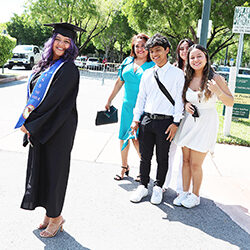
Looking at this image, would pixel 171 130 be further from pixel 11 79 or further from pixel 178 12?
pixel 178 12

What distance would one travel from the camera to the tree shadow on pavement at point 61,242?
2713mm

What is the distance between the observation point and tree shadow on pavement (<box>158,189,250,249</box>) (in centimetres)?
305

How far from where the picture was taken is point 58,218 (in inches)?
113

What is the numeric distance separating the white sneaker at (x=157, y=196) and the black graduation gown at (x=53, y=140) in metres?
1.26

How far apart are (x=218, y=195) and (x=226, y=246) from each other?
120 cm

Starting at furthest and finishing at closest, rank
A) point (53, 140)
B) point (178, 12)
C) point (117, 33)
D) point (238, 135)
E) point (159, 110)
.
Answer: point (117, 33), point (178, 12), point (238, 135), point (159, 110), point (53, 140)

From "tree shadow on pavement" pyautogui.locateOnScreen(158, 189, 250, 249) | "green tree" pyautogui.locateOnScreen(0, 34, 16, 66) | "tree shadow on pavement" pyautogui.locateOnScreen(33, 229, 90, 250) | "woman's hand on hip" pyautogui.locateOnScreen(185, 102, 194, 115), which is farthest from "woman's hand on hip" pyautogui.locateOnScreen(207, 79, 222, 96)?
"green tree" pyautogui.locateOnScreen(0, 34, 16, 66)

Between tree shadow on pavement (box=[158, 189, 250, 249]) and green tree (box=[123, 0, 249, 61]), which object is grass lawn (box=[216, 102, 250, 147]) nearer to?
tree shadow on pavement (box=[158, 189, 250, 249])

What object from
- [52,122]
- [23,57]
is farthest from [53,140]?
[23,57]

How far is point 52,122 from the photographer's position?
2.58 meters

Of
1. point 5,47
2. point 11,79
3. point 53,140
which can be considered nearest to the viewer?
point 53,140

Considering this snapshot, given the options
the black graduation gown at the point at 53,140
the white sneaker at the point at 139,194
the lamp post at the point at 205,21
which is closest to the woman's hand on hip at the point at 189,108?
the white sneaker at the point at 139,194

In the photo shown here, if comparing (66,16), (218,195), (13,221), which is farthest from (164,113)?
(66,16)

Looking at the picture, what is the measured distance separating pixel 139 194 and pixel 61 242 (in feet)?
4.00
